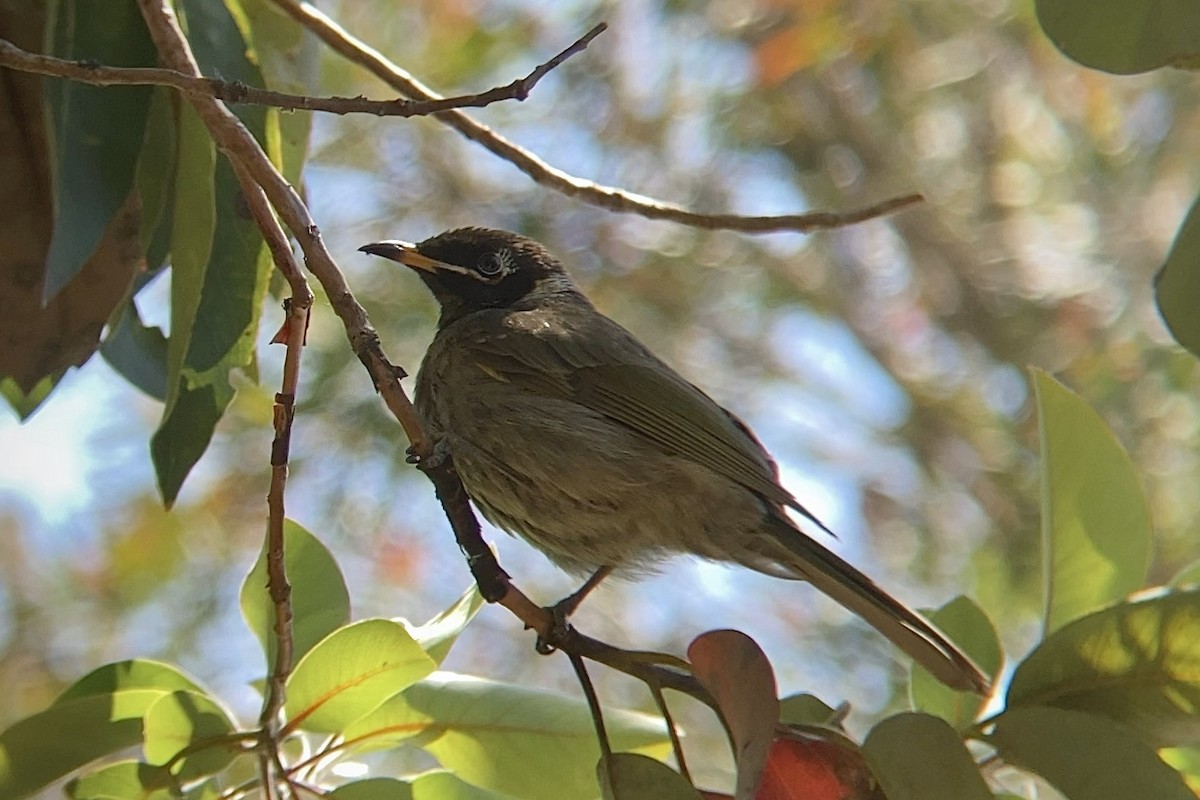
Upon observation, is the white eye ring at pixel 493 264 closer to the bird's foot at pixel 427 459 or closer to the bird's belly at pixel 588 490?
the bird's belly at pixel 588 490

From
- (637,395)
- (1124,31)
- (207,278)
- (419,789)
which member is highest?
(207,278)

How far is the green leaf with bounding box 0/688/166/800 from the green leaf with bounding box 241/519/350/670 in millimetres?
227

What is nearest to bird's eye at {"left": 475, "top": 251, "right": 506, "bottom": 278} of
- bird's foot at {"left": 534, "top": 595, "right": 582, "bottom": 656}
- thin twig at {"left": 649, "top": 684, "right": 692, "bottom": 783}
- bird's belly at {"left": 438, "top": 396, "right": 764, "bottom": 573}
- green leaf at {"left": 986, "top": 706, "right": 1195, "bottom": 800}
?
bird's belly at {"left": 438, "top": 396, "right": 764, "bottom": 573}

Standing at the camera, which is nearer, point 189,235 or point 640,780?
point 640,780

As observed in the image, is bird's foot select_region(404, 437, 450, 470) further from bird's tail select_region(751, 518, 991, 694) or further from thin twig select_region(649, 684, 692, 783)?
bird's tail select_region(751, 518, 991, 694)

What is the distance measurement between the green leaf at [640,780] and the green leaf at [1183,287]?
3.48 ft

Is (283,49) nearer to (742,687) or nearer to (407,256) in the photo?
(407,256)

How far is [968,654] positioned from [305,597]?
1244mm

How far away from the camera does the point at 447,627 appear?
2502 mm

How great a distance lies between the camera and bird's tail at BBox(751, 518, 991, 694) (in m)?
2.54

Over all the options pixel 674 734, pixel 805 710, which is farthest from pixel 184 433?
pixel 805 710

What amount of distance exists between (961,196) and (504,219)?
2.56 meters

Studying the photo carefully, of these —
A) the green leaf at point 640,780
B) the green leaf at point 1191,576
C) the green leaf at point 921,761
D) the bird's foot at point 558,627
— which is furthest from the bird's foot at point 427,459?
the green leaf at point 1191,576

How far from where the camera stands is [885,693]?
5863 millimetres
